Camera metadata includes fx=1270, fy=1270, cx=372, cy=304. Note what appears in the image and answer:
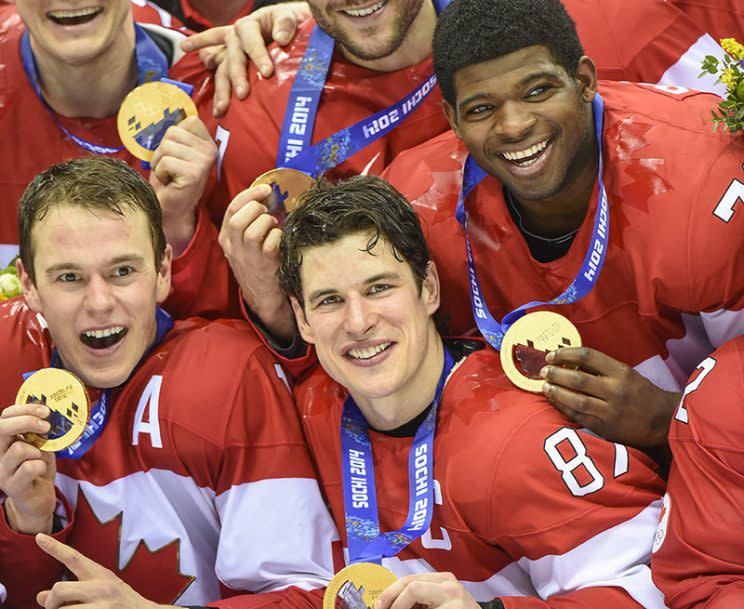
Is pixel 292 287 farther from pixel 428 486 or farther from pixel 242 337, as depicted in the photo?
pixel 428 486

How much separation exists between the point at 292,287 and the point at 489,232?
53 centimetres

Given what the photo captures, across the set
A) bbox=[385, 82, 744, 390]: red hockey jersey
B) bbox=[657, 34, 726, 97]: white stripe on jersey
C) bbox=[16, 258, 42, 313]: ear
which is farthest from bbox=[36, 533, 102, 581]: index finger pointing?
bbox=[657, 34, 726, 97]: white stripe on jersey

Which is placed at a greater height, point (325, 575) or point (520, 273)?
point (520, 273)

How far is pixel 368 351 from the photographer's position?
304 centimetres

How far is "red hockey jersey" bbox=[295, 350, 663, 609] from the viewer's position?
2797 mm

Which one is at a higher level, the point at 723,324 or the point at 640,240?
the point at 640,240

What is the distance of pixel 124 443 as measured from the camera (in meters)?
3.23

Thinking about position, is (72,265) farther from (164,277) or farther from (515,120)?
(515,120)

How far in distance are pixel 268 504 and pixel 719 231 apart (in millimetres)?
1267

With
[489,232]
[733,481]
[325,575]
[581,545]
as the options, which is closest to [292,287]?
[489,232]

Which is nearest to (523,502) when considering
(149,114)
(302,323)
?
(302,323)

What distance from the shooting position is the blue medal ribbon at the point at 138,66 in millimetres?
3916

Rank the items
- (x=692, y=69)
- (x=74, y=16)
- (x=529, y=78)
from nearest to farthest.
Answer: (x=529, y=78) → (x=692, y=69) → (x=74, y=16)

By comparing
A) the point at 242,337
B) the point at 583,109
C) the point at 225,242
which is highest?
the point at 583,109
